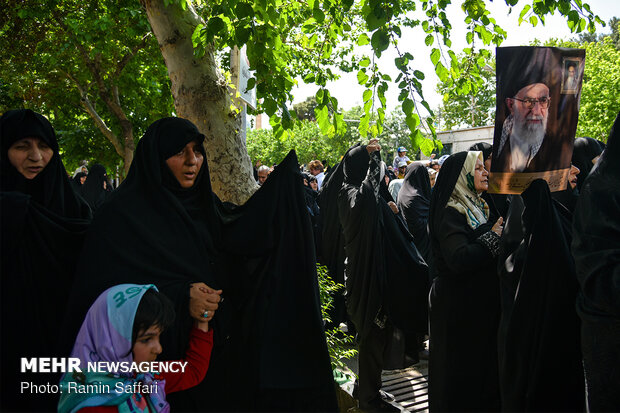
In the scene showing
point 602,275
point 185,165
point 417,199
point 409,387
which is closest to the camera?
point 602,275

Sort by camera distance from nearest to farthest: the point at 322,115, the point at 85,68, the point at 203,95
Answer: the point at 322,115
the point at 203,95
the point at 85,68

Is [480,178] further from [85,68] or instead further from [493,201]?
[85,68]

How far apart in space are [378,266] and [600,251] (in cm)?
246

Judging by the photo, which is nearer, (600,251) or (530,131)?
(600,251)

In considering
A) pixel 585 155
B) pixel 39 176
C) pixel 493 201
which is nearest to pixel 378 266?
pixel 493 201

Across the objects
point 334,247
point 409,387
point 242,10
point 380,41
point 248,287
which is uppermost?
point 242,10

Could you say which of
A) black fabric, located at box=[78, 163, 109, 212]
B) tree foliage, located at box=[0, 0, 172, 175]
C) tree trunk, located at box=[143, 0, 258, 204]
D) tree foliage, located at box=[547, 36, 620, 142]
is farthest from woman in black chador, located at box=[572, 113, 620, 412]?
tree foliage, located at box=[547, 36, 620, 142]

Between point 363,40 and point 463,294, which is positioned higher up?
point 363,40

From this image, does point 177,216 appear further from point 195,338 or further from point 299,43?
point 299,43

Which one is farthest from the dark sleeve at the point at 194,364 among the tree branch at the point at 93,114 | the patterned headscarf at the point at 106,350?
the tree branch at the point at 93,114

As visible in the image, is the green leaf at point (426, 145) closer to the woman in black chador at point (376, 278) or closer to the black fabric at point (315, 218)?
the woman in black chador at point (376, 278)

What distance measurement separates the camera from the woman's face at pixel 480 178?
11.4 ft

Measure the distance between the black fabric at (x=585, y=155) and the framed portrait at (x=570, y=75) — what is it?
1869mm

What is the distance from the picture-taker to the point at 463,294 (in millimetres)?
3391
